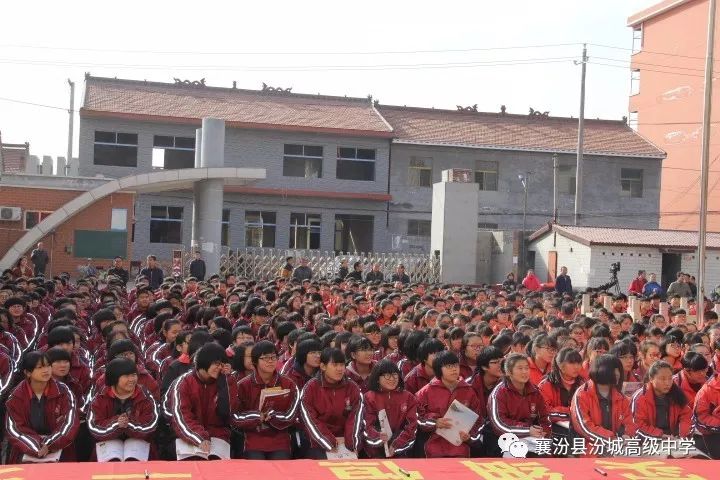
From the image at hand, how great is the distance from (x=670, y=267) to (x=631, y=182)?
9.22 metres

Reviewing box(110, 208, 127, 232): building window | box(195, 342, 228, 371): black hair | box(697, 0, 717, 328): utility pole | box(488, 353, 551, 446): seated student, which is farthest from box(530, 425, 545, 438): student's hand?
box(110, 208, 127, 232): building window

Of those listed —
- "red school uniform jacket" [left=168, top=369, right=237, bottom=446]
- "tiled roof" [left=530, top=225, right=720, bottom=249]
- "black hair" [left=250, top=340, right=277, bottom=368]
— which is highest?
"tiled roof" [left=530, top=225, right=720, bottom=249]

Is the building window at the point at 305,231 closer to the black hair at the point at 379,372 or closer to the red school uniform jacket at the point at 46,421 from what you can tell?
the black hair at the point at 379,372

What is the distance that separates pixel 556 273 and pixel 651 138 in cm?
1529

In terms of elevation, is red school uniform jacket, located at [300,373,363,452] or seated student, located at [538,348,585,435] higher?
seated student, located at [538,348,585,435]

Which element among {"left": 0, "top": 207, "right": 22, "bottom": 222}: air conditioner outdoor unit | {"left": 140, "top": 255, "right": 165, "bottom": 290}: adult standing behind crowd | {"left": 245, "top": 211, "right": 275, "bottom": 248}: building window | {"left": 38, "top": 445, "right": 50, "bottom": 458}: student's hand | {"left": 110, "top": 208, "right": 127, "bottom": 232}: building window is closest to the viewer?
{"left": 38, "top": 445, "right": 50, "bottom": 458}: student's hand

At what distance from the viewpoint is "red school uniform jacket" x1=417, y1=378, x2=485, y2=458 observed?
704 centimetres

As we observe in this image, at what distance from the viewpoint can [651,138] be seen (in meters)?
40.2

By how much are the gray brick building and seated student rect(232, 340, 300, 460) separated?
82.9 ft

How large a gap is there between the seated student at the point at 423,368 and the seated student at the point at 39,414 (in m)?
2.70

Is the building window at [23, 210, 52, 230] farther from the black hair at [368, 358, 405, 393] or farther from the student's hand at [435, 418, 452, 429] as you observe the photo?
the student's hand at [435, 418, 452, 429]

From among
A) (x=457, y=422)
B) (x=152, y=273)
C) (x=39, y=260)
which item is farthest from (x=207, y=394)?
(x=39, y=260)

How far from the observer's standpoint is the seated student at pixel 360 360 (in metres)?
7.72

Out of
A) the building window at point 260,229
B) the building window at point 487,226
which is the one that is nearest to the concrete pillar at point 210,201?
the building window at point 260,229
